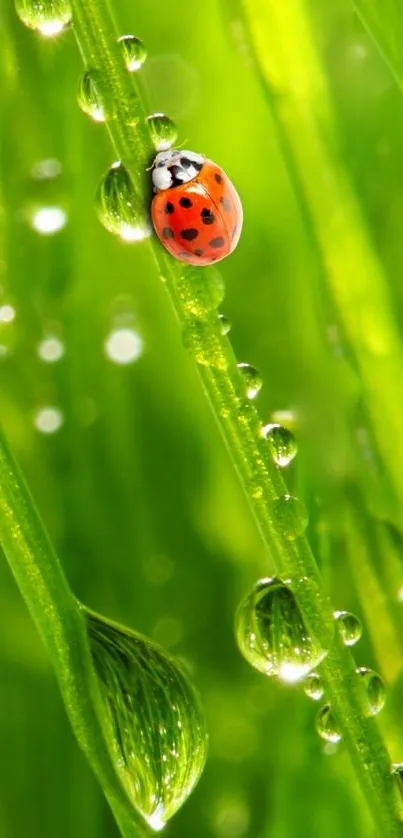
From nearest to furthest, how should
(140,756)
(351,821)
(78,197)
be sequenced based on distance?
(140,756)
(351,821)
(78,197)

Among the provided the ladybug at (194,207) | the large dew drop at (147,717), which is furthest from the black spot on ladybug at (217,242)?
the large dew drop at (147,717)

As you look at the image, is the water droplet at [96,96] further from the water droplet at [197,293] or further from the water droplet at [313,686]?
the water droplet at [313,686]

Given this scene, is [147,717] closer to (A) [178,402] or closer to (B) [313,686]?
(B) [313,686]

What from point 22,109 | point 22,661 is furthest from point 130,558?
point 22,109

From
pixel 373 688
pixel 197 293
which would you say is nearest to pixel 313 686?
pixel 373 688

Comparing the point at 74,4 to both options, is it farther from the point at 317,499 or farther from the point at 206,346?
the point at 317,499
